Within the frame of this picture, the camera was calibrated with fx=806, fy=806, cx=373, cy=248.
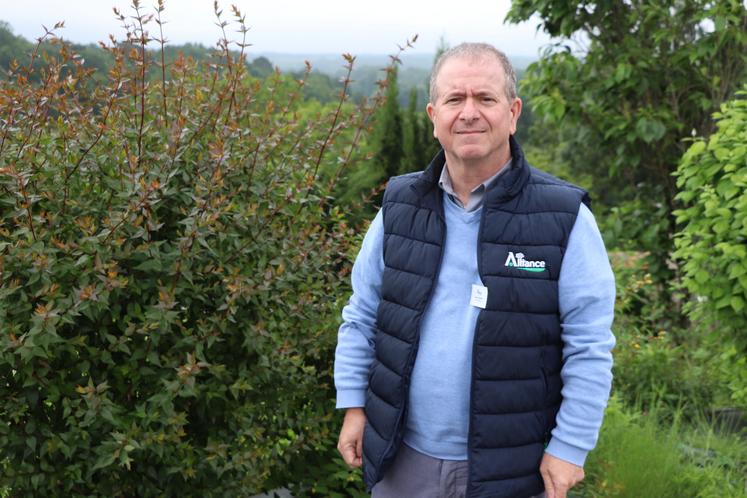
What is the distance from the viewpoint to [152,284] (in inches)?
106

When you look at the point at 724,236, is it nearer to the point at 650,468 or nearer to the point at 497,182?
the point at 650,468

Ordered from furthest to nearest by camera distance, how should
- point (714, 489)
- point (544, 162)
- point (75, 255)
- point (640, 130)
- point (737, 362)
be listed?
point (544, 162)
point (640, 130)
point (737, 362)
point (714, 489)
point (75, 255)

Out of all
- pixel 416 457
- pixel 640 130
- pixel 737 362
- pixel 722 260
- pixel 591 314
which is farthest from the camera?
pixel 640 130

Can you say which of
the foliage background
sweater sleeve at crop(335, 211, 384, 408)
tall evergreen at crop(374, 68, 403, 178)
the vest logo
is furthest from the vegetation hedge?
tall evergreen at crop(374, 68, 403, 178)

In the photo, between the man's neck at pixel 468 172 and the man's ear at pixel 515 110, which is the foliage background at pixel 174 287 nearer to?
the man's neck at pixel 468 172

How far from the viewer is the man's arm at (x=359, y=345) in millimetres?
2496

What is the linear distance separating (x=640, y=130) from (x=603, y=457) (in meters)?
3.76

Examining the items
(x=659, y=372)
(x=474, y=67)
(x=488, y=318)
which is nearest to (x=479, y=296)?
(x=488, y=318)

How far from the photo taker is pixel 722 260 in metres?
4.60

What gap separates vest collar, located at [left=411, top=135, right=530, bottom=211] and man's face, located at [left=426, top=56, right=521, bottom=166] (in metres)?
0.07

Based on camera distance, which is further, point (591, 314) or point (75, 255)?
point (75, 255)

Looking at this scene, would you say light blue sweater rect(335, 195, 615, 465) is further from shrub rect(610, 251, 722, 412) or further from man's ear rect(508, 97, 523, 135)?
shrub rect(610, 251, 722, 412)

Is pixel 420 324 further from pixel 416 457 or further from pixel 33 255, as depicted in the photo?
pixel 33 255

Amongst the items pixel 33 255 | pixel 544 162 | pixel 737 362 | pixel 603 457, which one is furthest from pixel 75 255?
pixel 544 162
